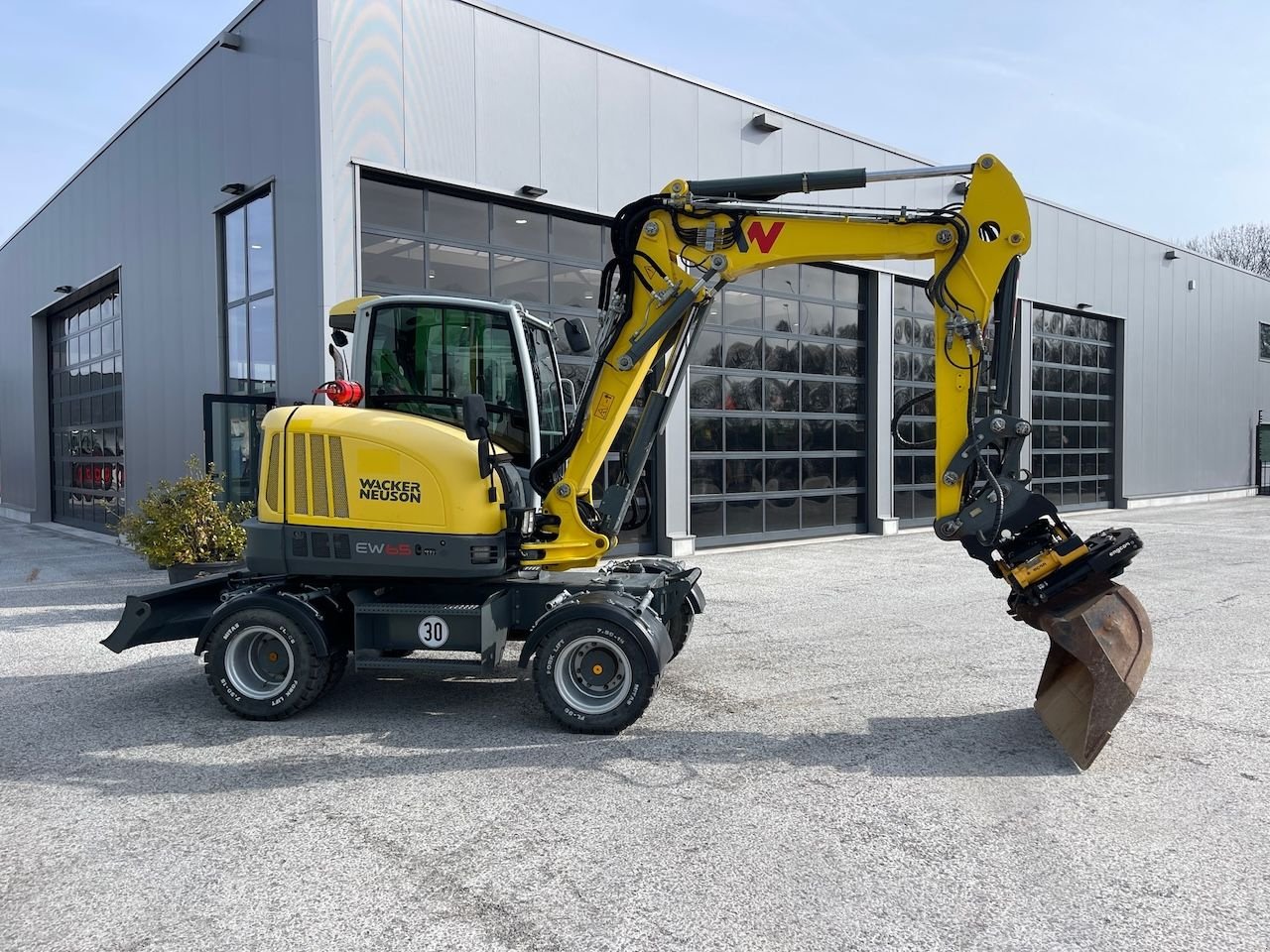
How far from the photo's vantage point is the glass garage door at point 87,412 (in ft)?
55.0

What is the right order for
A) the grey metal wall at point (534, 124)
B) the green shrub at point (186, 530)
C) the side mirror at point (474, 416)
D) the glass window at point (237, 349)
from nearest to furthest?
1. the side mirror at point (474, 416)
2. the green shrub at point (186, 530)
3. the grey metal wall at point (534, 124)
4. the glass window at point (237, 349)

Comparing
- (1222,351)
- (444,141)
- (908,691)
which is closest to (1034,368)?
(1222,351)

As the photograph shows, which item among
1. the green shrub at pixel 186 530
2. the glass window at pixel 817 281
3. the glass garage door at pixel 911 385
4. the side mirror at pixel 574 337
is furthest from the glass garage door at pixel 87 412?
the glass garage door at pixel 911 385

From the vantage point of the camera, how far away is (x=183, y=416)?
13.3m

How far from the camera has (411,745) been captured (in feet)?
16.6

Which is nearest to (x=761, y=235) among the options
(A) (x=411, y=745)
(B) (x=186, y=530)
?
(A) (x=411, y=745)

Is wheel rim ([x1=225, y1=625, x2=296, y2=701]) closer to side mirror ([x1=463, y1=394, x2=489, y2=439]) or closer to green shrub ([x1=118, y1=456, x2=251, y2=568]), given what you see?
side mirror ([x1=463, y1=394, x2=489, y2=439])

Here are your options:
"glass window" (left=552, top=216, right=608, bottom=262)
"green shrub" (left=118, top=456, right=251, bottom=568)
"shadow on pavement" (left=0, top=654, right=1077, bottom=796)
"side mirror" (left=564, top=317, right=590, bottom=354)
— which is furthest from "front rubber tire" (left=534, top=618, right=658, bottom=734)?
"glass window" (left=552, top=216, right=608, bottom=262)

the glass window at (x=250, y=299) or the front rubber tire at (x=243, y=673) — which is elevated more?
the glass window at (x=250, y=299)

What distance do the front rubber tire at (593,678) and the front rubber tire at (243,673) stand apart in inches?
55.5

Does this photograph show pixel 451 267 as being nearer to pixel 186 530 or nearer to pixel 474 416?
pixel 186 530

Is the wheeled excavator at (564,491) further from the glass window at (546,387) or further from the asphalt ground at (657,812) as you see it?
the asphalt ground at (657,812)

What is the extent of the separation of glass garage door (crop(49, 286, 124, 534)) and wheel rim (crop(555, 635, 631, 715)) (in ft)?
40.3

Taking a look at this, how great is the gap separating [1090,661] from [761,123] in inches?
461
